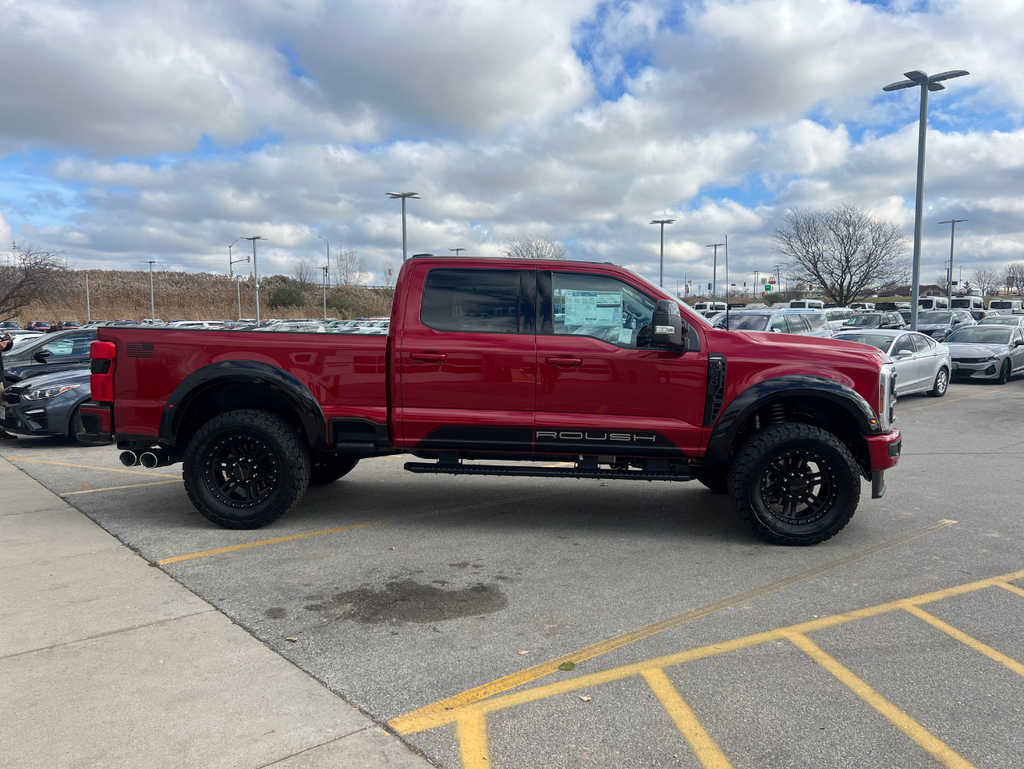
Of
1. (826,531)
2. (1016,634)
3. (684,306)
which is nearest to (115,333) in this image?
(684,306)

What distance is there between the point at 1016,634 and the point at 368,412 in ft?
13.9

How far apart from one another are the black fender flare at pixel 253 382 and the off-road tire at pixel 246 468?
203 millimetres

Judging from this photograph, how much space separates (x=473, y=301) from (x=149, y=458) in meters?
2.86

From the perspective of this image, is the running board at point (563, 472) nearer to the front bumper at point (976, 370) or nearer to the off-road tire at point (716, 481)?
the off-road tire at point (716, 481)

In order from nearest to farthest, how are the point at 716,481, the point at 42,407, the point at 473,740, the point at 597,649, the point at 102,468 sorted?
1. the point at 473,740
2. the point at 597,649
3. the point at 716,481
4. the point at 102,468
5. the point at 42,407

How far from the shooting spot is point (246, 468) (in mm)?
5879

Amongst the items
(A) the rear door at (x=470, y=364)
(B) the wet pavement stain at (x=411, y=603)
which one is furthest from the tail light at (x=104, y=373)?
(B) the wet pavement stain at (x=411, y=603)

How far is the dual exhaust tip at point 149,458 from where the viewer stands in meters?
6.00

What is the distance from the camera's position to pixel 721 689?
3355mm

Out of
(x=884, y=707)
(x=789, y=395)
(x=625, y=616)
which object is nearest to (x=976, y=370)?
(x=789, y=395)

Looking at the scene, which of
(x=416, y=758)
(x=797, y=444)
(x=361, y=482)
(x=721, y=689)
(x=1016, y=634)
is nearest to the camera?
(x=416, y=758)

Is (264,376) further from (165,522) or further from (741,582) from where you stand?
(741,582)

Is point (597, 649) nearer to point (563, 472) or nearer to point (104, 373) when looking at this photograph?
point (563, 472)

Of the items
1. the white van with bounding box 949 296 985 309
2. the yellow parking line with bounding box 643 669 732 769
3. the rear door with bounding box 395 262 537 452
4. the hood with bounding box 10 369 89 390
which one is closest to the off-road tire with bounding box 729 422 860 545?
the rear door with bounding box 395 262 537 452
